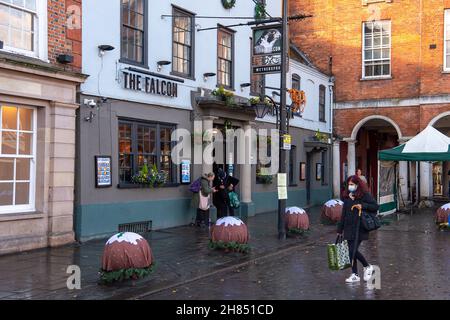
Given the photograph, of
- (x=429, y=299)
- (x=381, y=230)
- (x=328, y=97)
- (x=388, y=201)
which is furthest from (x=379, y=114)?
(x=429, y=299)

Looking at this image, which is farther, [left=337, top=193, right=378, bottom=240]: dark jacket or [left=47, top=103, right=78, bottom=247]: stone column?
[left=47, top=103, right=78, bottom=247]: stone column

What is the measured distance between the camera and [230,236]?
1125cm

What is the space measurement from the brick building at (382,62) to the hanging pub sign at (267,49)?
13.2m

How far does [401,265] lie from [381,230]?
5.97 metres

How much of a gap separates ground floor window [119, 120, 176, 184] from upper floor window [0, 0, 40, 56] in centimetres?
296

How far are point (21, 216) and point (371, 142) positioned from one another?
75.8 ft

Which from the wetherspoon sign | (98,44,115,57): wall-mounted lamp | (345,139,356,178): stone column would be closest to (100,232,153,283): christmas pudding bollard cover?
(98,44,115,57): wall-mounted lamp

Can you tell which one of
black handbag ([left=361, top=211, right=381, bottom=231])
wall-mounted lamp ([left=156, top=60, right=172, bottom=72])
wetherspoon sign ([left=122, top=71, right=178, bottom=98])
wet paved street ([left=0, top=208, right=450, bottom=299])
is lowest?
wet paved street ([left=0, top=208, right=450, bottom=299])

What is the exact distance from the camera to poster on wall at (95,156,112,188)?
42.0ft

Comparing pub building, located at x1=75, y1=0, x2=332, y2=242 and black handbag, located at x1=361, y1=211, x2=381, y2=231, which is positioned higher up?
pub building, located at x1=75, y1=0, x2=332, y2=242

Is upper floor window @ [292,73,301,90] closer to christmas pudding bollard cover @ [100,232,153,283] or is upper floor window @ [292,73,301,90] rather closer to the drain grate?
the drain grate

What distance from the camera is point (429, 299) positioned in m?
7.50

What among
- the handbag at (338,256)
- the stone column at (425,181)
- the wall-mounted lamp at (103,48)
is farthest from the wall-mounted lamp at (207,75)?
the stone column at (425,181)
